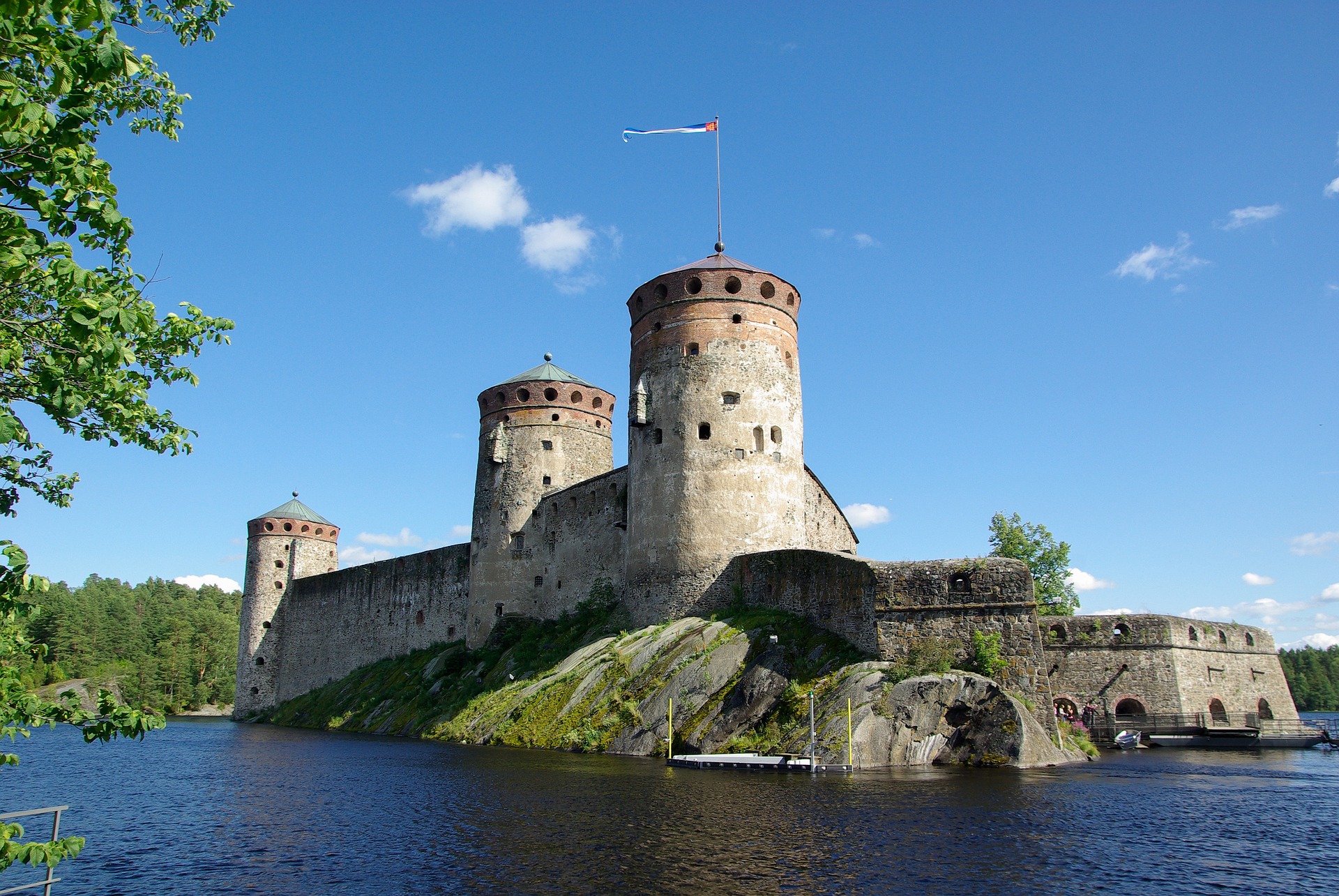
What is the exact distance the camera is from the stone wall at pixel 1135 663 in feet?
117

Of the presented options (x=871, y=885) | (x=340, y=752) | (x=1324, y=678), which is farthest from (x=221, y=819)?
(x=1324, y=678)

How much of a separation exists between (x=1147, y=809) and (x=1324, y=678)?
118 metres

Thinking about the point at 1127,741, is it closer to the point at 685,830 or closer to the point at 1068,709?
the point at 1068,709

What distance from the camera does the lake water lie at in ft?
37.6

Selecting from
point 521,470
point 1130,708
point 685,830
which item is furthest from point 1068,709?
point 685,830

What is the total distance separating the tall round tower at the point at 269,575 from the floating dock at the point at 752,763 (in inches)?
1758

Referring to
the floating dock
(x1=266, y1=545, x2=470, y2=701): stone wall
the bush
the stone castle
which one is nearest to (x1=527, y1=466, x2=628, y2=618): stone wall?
the stone castle

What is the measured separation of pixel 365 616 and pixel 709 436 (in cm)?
3028

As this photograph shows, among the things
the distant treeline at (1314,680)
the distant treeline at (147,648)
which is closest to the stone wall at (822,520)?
the distant treeline at (147,648)

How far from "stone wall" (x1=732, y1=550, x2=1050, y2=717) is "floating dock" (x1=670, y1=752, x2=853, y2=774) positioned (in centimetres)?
414

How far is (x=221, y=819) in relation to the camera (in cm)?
1681

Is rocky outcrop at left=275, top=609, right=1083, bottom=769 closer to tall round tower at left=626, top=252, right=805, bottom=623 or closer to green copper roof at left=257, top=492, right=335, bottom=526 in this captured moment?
tall round tower at left=626, top=252, right=805, bottom=623

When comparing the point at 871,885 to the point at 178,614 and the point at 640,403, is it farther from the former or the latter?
the point at 178,614

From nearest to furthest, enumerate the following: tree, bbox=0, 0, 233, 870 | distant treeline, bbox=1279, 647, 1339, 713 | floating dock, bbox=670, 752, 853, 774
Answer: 1. tree, bbox=0, 0, 233, 870
2. floating dock, bbox=670, 752, 853, 774
3. distant treeline, bbox=1279, 647, 1339, 713
